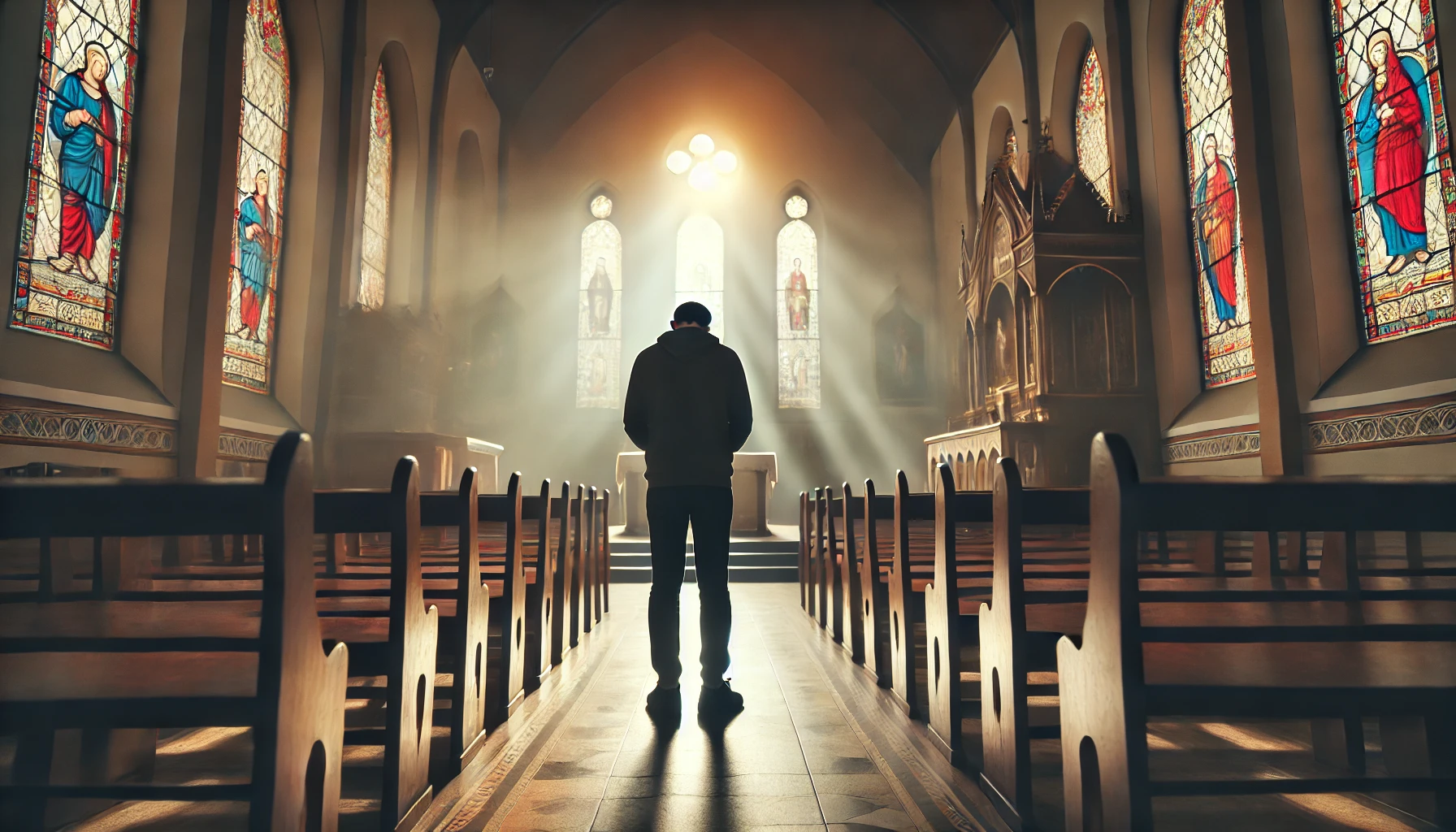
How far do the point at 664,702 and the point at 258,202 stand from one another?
22.1ft

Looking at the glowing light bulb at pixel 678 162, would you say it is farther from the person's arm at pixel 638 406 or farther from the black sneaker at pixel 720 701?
the black sneaker at pixel 720 701

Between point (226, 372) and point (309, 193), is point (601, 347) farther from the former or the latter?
point (226, 372)

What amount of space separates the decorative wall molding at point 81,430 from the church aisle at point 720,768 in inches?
141

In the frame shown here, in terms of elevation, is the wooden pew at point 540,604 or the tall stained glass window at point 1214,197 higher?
the tall stained glass window at point 1214,197

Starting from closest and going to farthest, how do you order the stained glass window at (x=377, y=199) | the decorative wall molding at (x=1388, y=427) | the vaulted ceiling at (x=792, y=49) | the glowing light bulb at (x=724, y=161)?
the decorative wall molding at (x=1388, y=427), the stained glass window at (x=377, y=199), the vaulted ceiling at (x=792, y=49), the glowing light bulb at (x=724, y=161)

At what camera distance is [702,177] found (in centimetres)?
1244

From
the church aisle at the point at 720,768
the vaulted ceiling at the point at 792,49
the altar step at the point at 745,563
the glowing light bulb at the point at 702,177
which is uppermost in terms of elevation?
the vaulted ceiling at the point at 792,49

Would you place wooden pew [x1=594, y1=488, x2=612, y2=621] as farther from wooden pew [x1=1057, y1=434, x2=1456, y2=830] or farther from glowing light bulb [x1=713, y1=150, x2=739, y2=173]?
glowing light bulb [x1=713, y1=150, x2=739, y2=173]

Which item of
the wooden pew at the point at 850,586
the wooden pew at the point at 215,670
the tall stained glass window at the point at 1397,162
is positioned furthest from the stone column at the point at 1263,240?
the wooden pew at the point at 215,670

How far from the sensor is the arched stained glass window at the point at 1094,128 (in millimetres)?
8156

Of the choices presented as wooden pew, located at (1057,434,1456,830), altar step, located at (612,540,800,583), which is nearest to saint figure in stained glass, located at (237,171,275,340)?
altar step, located at (612,540,800,583)

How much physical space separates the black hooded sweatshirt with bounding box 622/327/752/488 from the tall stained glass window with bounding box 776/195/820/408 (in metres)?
10.1

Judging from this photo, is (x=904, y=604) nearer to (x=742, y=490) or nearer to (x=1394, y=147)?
(x=1394, y=147)

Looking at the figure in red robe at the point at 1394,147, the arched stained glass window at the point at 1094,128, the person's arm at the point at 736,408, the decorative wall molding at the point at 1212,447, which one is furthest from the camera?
the arched stained glass window at the point at 1094,128
